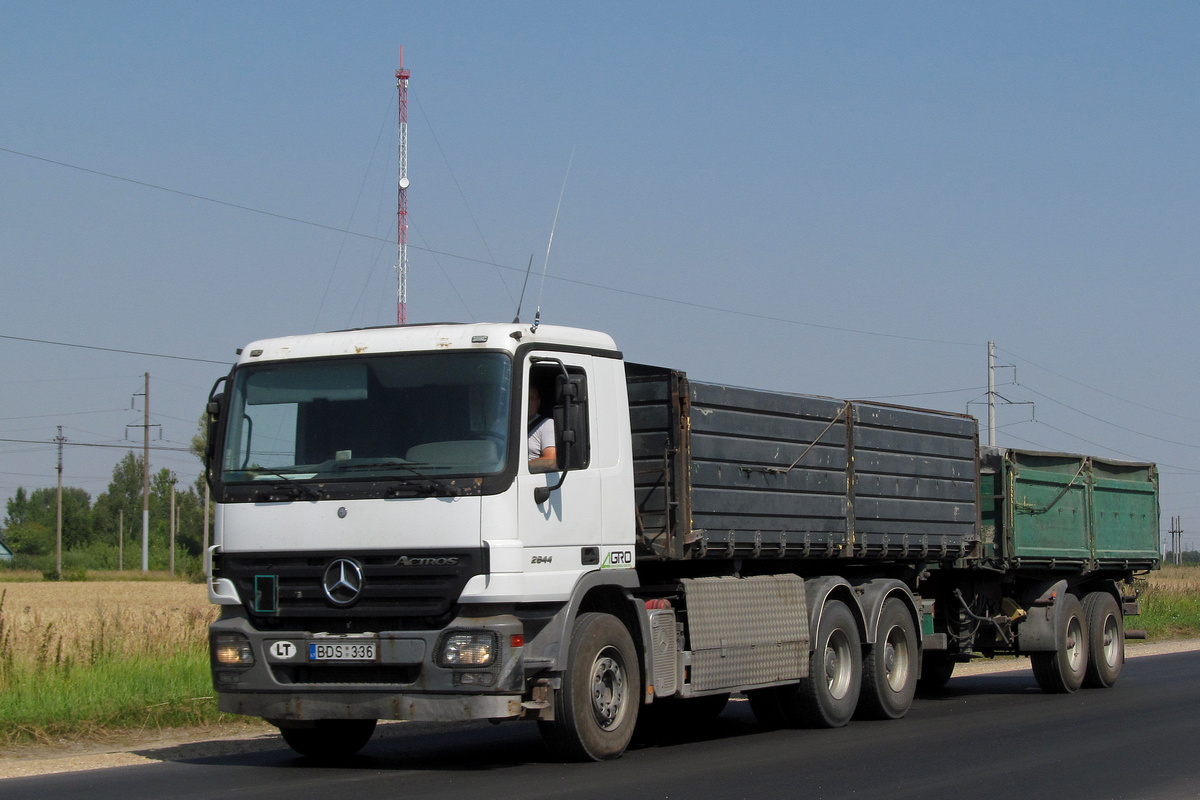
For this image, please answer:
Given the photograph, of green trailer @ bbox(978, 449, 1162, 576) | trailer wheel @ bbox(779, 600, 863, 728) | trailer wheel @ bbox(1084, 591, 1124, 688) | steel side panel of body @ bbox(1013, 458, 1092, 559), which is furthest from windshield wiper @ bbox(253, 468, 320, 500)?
trailer wheel @ bbox(1084, 591, 1124, 688)

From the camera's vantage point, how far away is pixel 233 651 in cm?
918

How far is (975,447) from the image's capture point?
14914 mm

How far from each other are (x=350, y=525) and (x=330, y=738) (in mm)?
2159

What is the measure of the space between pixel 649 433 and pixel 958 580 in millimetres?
6277

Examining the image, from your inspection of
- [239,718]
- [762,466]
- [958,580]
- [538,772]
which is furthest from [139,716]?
[958,580]

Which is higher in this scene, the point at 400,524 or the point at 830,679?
the point at 400,524

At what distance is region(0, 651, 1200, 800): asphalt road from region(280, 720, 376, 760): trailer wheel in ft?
0.48

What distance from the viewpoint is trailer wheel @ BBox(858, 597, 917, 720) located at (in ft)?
41.6

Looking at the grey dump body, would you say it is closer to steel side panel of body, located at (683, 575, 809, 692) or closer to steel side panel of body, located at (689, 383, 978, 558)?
steel side panel of body, located at (689, 383, 978, 558)

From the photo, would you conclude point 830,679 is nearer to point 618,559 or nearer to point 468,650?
point 618,559

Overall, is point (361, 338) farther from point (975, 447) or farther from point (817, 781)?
point (975, 447)

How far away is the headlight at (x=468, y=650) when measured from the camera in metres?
8.59

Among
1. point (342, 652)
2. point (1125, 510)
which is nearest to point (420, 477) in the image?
point (342, 652)

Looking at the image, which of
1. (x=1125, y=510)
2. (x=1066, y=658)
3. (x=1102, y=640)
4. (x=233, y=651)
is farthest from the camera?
(x=1125, y=510)
